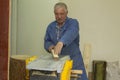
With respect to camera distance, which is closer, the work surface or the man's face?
the work surface

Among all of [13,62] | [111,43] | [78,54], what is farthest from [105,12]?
[13,62]

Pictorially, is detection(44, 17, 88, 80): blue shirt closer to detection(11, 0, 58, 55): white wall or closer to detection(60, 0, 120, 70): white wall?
detection(11, 0, 58, 55): white wall

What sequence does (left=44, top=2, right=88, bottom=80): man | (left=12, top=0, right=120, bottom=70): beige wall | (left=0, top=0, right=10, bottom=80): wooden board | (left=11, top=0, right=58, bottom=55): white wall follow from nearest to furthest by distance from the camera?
1. (left=0, top=0, right=10, bottom=80): wooden board
2. (left=44, top=2, right=88, bottom=80): man
3. (left=11, top=0, right=58, bottom=55): white wall
4. (left=12, top=0, right=120, bottom=70): beige wall

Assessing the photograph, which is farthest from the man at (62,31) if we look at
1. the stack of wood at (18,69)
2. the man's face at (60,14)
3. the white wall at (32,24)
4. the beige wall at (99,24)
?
the beige wall at (99,24)

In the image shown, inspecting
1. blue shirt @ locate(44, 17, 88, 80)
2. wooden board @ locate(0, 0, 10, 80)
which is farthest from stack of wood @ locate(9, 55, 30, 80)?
blue shirt @ locate(44, 17, 88, 80)

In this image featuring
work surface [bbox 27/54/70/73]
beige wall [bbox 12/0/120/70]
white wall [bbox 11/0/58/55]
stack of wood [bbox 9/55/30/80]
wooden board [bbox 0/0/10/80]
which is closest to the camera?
work surface [bbox 27/54/70/73]

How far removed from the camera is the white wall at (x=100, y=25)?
12.3 feet

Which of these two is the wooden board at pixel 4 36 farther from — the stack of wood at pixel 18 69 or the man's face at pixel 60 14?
the man's face at pixel 60 14

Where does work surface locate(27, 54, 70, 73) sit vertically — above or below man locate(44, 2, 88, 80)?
below

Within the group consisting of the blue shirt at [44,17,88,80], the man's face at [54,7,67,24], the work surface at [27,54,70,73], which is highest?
the man's face at [54,7,67,24]

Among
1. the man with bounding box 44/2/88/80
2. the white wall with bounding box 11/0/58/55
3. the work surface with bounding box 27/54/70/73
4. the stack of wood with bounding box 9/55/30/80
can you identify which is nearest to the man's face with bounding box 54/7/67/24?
the man with bounding box 44/2/88/80

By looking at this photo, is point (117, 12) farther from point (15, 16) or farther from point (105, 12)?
point (15, 16)

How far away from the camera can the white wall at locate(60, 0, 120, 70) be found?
3764mm

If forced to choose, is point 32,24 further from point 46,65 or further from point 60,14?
point 46,65
